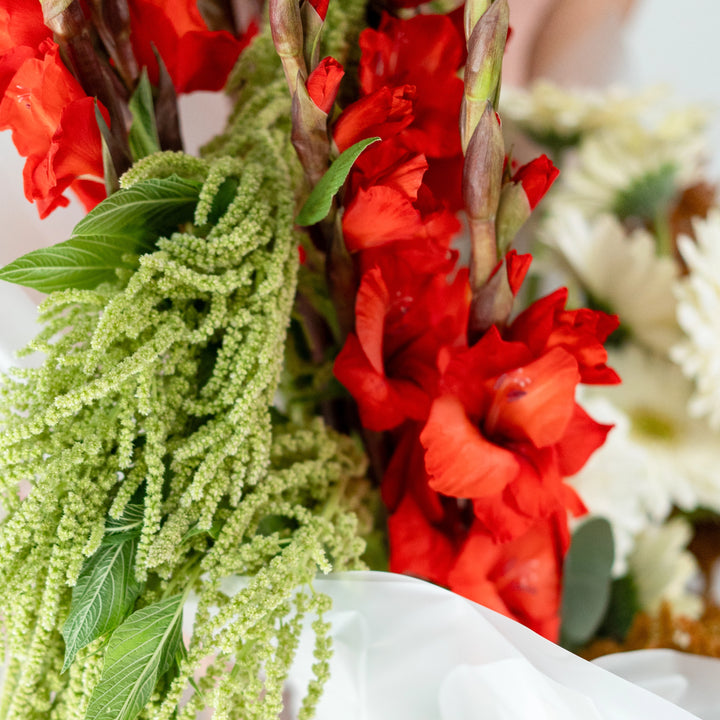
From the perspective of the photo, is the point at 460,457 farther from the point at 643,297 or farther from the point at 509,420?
the point at 643,297

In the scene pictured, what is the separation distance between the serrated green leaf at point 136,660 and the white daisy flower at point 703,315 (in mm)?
495

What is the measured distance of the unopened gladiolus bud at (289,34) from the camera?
235 mm

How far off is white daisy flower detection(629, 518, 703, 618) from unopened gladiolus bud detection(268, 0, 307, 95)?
521mm

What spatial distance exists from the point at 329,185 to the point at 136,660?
20cm

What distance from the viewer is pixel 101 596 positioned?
0.80ft

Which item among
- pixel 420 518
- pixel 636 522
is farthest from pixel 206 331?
pixel 636 522

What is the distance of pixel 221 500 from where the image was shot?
10.6 inches

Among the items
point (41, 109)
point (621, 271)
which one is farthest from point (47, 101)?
point (621, 271)

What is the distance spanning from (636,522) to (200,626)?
454mm

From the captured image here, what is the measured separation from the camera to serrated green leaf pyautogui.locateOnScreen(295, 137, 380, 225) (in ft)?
0.82

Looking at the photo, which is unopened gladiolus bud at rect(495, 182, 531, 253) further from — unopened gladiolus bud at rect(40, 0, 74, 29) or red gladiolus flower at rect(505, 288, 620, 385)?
unopened gladiolus bud at rect(40, 0, 74, 29)

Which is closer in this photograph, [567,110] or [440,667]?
[440,667]

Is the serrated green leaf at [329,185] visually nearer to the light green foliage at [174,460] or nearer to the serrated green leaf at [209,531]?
the light green foliage at [174,460]

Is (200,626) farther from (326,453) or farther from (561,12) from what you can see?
(561,12)
